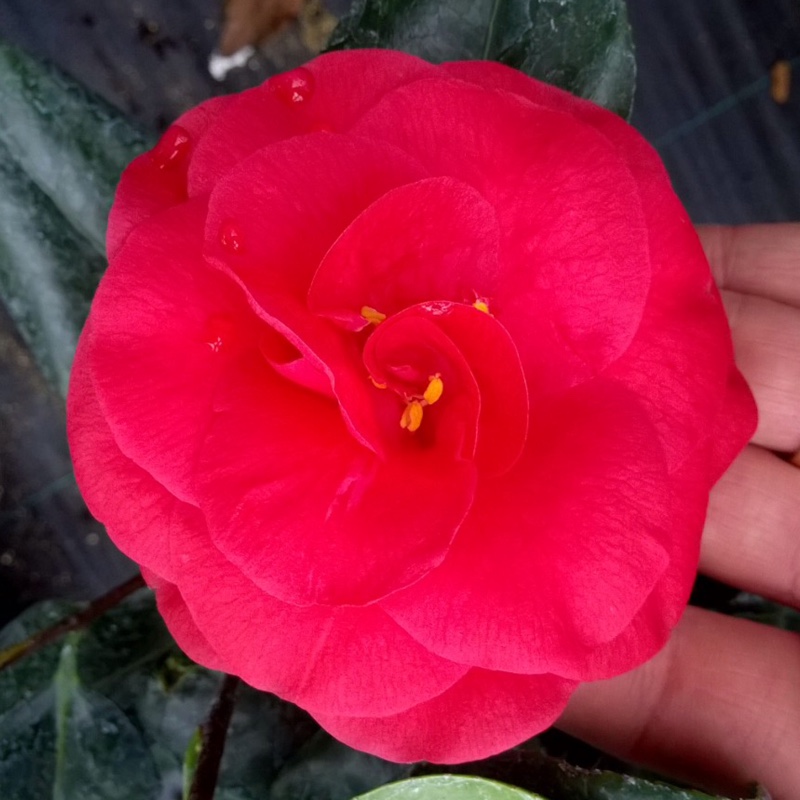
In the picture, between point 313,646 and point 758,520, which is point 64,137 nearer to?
point 313,646

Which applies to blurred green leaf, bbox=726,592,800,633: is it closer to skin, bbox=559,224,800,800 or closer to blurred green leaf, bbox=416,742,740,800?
skin, bbox=559,224,800,800

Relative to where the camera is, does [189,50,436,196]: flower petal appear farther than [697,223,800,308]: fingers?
No

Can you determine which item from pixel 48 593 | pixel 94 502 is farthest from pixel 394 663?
pixel 48 593

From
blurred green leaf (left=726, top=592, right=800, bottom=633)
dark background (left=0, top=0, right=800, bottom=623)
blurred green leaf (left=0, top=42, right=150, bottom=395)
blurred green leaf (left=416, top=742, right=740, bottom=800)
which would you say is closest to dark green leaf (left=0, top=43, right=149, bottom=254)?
blurred green leaf (left=0, top=42, right=150, bottom=395)

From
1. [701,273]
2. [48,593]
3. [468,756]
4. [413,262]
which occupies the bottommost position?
[48,593]

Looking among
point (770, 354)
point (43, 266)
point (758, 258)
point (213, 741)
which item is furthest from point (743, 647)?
point (43, 266)

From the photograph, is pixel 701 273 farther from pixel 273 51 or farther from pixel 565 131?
pixel 273 51

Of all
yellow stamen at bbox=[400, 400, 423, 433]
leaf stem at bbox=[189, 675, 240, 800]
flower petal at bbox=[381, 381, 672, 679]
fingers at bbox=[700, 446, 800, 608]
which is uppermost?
yellow stamen at bbox=[400, 400, 423, 433]

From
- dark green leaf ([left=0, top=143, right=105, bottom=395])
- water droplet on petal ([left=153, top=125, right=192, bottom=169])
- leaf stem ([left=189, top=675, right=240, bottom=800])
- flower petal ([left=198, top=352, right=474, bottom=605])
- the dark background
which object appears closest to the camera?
flower petal ([left=198, top=352, right=474, bottom=605])
